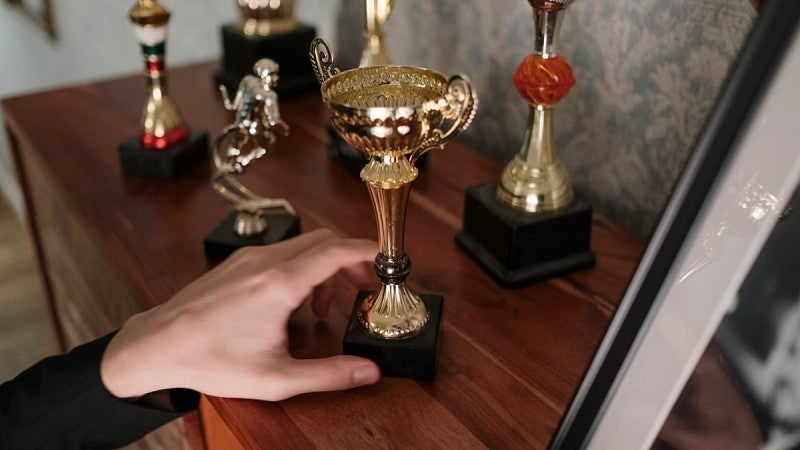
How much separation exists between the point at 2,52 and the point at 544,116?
295 centimetres

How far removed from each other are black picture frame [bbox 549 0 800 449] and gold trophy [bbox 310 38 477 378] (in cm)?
19

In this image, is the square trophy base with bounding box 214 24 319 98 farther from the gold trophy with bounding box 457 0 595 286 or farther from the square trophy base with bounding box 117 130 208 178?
the gold trophy with bounding box 457 0 595 286

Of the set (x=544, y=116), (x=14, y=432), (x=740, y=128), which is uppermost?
(x=740, y=128)

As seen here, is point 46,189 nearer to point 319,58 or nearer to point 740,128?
point 319,58

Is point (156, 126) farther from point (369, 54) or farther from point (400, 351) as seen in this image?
point (400, 351)

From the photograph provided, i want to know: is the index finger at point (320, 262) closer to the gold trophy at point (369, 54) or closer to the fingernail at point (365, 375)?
the fingernail at point (365, 375)

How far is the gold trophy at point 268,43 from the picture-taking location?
131cm

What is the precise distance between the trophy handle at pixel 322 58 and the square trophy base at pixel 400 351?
0.23 m

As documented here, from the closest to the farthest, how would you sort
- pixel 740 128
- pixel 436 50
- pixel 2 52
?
pixel 740 128, pixel 436 50, pixel 2 52

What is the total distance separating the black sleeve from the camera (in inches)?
28.2

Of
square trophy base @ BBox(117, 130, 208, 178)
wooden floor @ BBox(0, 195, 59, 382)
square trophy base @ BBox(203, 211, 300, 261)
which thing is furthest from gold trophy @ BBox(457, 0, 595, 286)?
wooden floor @ BBox(0, 195, 59, 382)

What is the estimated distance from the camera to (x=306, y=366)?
0.65 metres

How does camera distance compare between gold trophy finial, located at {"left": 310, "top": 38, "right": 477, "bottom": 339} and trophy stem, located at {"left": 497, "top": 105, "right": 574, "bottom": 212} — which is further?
trophy stem, located at {"left": 497, "top": 105, "right": 574, "bottom": 212}

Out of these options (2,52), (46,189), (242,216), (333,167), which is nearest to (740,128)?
(242,216)
